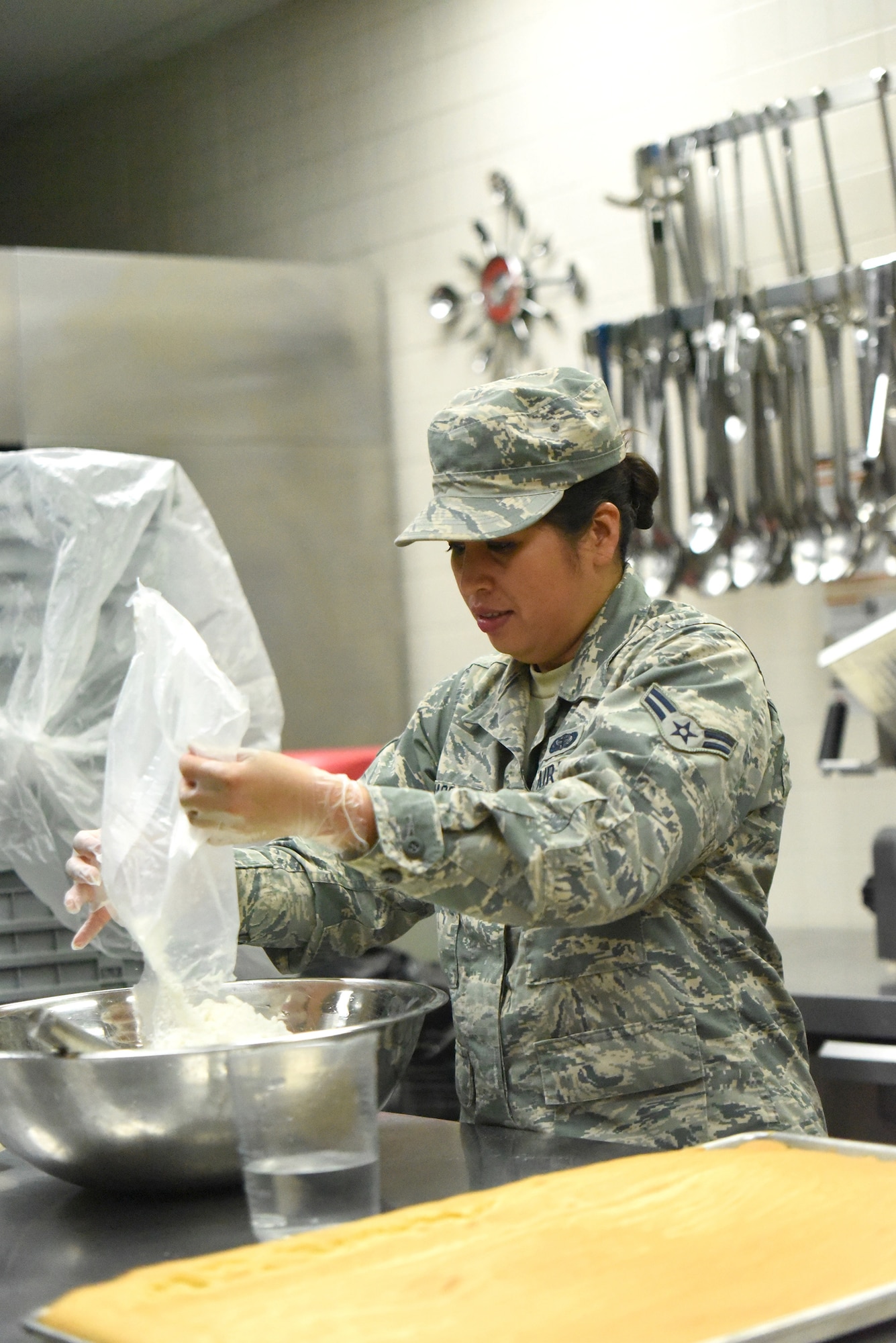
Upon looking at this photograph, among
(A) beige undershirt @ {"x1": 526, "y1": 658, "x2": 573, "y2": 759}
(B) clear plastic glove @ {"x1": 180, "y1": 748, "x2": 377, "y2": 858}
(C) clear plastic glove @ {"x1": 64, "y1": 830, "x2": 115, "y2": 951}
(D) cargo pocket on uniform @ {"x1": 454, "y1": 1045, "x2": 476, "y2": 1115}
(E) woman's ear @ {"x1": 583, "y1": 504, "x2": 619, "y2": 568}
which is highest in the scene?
(E) woman's ear @ {"x1": 583, "y1": 504, "x2": 619, "y2": 568}

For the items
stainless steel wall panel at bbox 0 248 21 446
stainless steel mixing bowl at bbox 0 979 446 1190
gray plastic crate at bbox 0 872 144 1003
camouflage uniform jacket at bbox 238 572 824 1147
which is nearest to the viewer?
stainless steel mixing bowl at bbox 0 979 446 1190

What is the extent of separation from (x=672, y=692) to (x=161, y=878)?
49 centimetres

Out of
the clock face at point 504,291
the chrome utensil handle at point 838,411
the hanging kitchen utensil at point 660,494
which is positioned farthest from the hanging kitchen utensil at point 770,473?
the clock face at point 504,291

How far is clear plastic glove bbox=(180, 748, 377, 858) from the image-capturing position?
1.22 m

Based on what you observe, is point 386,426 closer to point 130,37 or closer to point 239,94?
point 239,94

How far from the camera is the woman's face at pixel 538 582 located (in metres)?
1.61

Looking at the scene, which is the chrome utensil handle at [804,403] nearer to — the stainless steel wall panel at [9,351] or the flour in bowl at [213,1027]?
the stainless steel wall panel at [9,351]

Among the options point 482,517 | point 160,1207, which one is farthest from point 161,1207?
point 482,517

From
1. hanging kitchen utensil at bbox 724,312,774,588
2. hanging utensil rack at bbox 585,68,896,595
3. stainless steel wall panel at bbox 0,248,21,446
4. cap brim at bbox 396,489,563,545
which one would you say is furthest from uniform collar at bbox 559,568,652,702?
stainless steel wall panel at bbox 0,248,21,446

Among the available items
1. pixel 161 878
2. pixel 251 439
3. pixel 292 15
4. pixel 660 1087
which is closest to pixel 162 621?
pixel 161 878

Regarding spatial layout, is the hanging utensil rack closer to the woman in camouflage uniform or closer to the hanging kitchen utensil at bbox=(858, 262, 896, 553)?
the hanging kitchen utensil at bbox=(858, 262, 896, 553)

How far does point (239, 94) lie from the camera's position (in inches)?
171

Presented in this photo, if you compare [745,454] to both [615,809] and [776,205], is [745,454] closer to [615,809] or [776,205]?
[776,205]

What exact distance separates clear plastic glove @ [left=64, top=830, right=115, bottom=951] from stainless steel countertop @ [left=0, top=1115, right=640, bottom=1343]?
225mm
